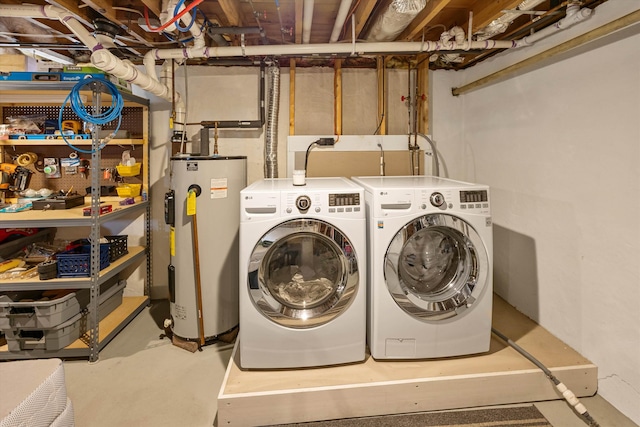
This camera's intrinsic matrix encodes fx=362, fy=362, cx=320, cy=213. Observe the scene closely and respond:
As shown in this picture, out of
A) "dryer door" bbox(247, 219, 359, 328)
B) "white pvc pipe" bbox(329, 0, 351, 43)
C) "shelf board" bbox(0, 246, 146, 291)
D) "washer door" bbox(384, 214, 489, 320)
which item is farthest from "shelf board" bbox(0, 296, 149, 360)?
"white pvc pipe" bbox(329, 0, 351, 43)

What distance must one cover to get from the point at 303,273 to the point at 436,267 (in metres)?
0.84

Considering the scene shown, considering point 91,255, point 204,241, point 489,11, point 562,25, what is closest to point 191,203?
point 204,241

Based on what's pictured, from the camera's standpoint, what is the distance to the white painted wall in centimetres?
185

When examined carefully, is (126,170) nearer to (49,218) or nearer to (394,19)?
(49,218)

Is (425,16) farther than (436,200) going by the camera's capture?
Yes

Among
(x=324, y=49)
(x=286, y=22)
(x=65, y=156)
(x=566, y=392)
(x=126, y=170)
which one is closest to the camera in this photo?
(x=566, y=392)

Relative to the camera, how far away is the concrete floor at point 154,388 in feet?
6.24

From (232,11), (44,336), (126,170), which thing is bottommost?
(44,336)

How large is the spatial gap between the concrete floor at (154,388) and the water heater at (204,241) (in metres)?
0.22

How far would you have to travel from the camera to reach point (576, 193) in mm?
2176

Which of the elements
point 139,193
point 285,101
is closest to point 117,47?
point 139,193

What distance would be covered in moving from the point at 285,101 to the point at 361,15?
1121 mm

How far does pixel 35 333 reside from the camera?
2467 mm

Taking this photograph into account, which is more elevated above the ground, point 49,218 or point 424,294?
point 49,218
